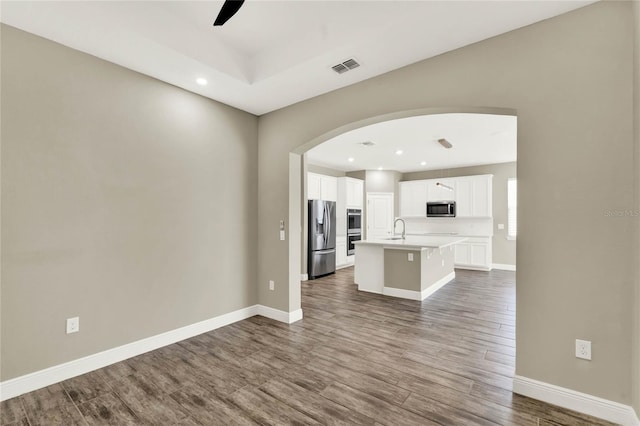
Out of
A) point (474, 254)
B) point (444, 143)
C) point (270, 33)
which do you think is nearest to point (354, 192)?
point (444, 143)

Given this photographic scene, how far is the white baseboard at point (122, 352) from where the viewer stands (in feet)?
7.11

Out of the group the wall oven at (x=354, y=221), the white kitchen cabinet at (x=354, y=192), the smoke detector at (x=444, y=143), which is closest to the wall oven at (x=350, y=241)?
the wall oven at (x=354, y=221)

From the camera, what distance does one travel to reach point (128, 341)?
2.75 metres

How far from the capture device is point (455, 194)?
7.90 m

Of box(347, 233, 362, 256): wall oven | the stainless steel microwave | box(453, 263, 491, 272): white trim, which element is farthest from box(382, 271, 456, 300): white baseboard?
the stainless steel microwave

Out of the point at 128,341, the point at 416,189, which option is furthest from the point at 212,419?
the point at 416,189

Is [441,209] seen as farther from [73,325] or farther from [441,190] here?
[73,325]

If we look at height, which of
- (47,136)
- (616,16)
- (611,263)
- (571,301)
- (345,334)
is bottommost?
(345,334)

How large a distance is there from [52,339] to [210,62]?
2744 millimetres

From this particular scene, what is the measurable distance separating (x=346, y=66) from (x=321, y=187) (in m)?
4.51

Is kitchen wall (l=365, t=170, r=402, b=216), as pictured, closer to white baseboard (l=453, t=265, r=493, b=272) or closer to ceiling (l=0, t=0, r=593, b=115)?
white baseboard (l=453, t=265, r=493, b=272)

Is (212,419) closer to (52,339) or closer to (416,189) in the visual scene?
(52,339)

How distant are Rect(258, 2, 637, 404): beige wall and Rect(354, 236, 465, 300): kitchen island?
2.43 meters

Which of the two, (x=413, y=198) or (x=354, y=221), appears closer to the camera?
(x=354, y=221)
